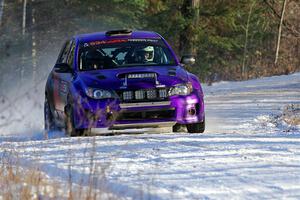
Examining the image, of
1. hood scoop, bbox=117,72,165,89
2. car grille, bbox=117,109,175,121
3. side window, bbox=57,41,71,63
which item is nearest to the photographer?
car grille, bbox=117,109,175,121

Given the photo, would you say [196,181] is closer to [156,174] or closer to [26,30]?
[156,174]

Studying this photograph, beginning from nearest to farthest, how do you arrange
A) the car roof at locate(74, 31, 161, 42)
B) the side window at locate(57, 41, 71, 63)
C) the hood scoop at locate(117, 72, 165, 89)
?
Answer: the hood scoop at locate(117, 72, 165, 89)
the car roof at locate(74, 31, 161, 42)
the side window at locate(57, 41, 71, 63)

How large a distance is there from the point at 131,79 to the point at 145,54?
1.46 meters

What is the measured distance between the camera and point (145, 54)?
13.0 metres

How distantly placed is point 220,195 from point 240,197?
0.53ft

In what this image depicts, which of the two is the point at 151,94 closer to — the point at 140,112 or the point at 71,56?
the point at 140,112

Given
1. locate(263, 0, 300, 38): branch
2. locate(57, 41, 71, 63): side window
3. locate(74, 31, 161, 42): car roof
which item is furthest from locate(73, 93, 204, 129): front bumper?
locate(263, 0, 300, 38): branch

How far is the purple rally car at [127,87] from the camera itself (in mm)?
11430

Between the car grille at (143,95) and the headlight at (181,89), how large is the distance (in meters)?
0.10

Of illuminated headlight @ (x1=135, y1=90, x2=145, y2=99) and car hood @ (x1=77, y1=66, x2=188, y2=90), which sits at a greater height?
car hood @ (x1=77, y1=66, x2=188, y2=90)

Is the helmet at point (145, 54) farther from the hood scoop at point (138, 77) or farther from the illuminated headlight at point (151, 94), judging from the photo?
the illuminated headlight at point (151, 94)

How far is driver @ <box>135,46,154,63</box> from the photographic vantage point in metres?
12.9

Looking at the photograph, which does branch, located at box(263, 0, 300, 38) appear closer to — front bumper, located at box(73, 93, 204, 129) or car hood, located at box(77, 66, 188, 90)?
car hood, located at box(77, 66, 188, 90)

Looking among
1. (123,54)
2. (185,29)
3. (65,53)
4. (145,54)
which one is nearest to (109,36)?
(123,54)
